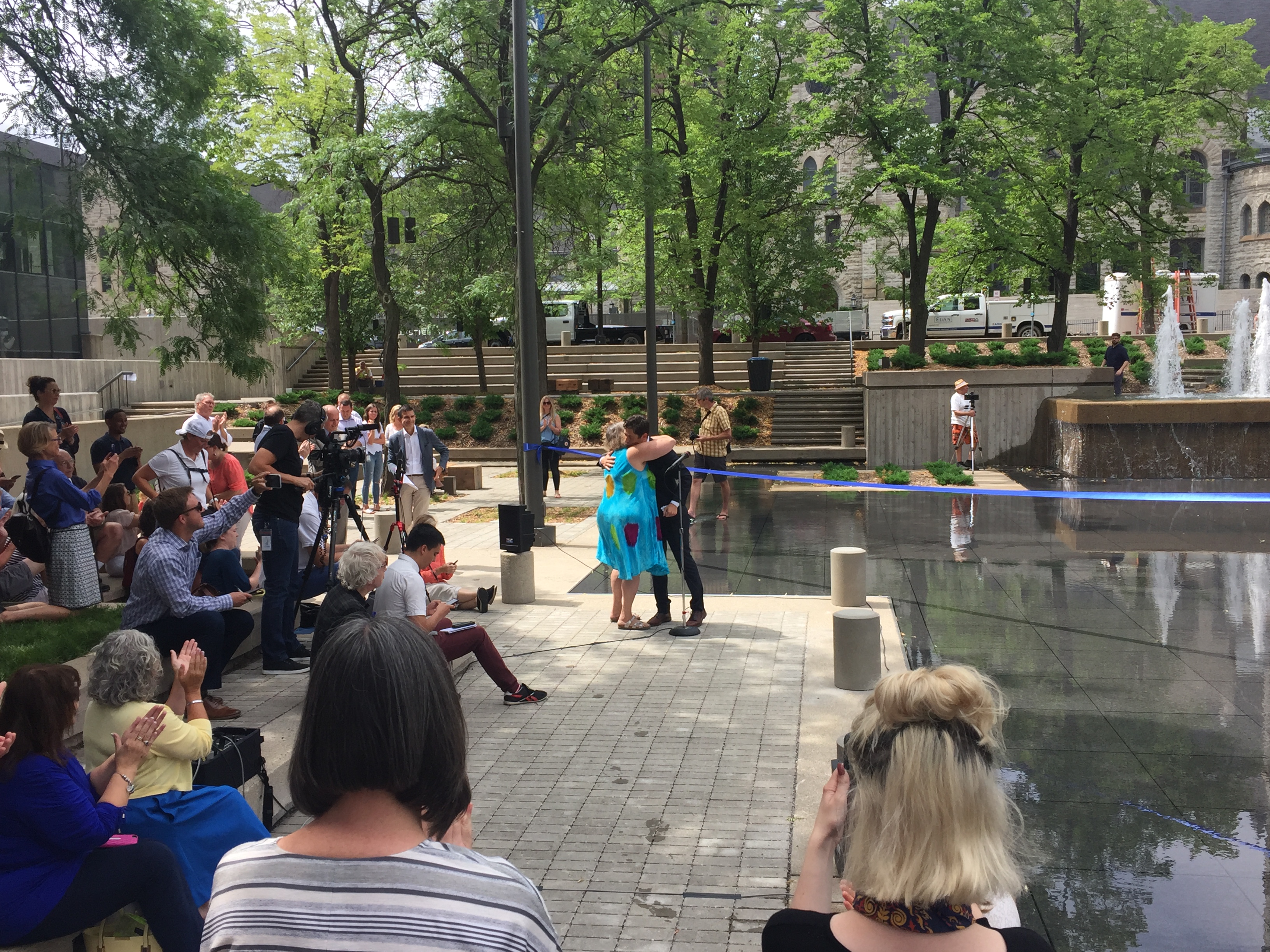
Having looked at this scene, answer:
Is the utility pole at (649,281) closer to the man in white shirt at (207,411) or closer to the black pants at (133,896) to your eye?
the man in white shirt at (207,411)

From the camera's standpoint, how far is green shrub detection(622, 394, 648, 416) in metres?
30.6

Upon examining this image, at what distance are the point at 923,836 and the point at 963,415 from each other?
71.1 ft

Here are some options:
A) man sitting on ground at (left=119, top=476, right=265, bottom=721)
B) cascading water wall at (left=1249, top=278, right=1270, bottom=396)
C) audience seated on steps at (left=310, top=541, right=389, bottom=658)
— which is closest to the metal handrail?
cascading water wall at (left=1249, top=278, right=1270, bottom=396)

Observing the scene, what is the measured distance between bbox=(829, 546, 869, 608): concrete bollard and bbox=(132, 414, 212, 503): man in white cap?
233 inches

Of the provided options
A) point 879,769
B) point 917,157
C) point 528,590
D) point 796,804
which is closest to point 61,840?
point 879,769

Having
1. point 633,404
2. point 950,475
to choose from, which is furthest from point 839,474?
point 633,404

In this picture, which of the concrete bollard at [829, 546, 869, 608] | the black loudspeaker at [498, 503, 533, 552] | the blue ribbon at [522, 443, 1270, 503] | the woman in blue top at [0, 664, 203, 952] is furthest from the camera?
the black loudspeaker at [498, 503, 533, 552]

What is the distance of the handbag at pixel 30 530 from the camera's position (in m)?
7.95

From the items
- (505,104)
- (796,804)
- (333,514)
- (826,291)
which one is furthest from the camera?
(826,291)

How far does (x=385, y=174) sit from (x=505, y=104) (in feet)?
15.5

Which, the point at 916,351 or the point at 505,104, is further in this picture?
the point at 916,351

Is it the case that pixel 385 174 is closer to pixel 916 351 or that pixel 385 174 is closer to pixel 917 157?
pixel 917 157

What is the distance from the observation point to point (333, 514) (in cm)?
961

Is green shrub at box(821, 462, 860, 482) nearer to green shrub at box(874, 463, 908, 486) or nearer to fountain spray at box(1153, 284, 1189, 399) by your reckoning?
green shrub at box(874, 463, 908, 486)
